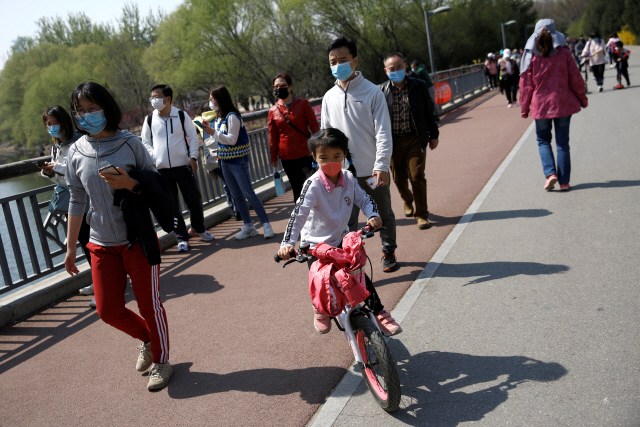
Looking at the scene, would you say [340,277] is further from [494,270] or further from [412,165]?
[412,165]

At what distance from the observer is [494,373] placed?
11.0 ft

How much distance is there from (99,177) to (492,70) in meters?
28.8

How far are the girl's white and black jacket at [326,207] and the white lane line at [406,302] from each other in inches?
35.4

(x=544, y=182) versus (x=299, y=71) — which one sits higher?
(x=299, y=71)

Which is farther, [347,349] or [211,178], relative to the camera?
[211,178]

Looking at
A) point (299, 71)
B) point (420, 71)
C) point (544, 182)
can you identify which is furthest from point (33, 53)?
point (544, 182)

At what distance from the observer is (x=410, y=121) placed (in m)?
6.47

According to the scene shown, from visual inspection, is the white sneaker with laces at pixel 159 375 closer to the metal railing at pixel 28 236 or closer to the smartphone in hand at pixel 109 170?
A: the smartphone in hand at pixel 109 170

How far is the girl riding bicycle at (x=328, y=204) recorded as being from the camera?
141 inches

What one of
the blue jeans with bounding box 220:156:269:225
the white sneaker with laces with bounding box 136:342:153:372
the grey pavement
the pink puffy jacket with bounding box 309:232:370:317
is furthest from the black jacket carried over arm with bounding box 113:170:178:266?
the blue jeans with bounding box 220:156:269:225

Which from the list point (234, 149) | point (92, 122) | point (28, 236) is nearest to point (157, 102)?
point (234, 149)

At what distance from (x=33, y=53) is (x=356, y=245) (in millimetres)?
70480

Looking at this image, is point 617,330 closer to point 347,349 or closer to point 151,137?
point 347,349

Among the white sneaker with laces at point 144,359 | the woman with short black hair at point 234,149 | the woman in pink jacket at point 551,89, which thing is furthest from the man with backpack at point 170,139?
the woman in pink jacket at point 551,89
